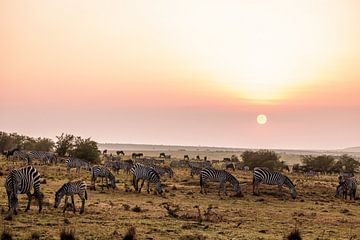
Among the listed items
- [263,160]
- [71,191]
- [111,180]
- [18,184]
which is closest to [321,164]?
[263,160]

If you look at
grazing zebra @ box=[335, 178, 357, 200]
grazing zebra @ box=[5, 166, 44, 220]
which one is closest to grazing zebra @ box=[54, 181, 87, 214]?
grazing zebra @ box=[5, 166, 44, 220]

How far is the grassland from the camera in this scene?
17891 mm

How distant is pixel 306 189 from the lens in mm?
42094

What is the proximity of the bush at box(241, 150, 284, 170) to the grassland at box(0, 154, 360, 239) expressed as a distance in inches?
1588

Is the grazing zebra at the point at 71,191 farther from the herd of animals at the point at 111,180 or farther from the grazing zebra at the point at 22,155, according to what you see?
the grazing zebra at the point at 22,155

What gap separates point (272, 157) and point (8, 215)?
63.7 m

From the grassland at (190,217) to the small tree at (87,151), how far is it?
34800 mm

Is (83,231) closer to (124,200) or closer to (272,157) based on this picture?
(124,200)

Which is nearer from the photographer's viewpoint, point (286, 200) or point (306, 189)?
point (286, 200)

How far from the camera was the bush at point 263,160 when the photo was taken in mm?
74600

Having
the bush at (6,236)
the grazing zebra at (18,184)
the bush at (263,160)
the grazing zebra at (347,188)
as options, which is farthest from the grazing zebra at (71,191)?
the bush at (263,160)

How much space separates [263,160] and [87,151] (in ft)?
101

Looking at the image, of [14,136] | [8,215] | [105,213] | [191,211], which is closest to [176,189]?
[191,211]

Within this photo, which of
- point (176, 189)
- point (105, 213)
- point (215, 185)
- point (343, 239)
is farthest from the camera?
point (215, 185)
